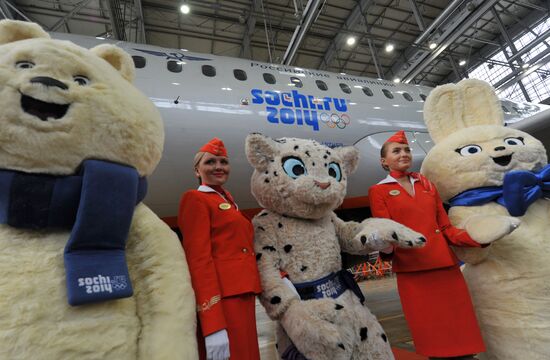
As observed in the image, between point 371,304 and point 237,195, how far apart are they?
111 inches

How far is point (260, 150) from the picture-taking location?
142 centimetres

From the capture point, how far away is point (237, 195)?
3.99 meters

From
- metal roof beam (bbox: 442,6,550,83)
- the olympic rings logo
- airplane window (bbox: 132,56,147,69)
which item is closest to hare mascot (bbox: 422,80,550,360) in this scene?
the olympic rings logo

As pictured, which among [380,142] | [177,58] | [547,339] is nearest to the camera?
[547,339]

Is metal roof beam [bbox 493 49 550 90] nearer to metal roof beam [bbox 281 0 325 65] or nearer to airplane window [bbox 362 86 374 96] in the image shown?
metal roof beam [bbox 281 0 325 65]

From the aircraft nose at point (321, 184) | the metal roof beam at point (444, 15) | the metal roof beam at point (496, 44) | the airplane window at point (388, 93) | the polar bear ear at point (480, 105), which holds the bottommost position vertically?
the aircraft nose at point (321, 184)

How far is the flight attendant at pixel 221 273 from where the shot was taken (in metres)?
1.15

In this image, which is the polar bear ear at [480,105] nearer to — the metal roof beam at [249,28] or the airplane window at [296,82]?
Answer: the airplane window at [296,82]

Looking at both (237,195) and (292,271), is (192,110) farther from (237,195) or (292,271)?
(292,271)

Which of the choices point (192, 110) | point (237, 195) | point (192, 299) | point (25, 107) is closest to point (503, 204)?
point (192, 299)

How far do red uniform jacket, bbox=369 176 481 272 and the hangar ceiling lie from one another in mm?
6119

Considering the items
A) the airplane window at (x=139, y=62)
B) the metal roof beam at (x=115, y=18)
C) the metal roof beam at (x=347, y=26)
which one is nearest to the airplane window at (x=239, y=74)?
the airplane window at (x=139, y=62)

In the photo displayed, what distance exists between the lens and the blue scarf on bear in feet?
2.63

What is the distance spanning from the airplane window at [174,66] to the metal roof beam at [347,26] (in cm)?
844
